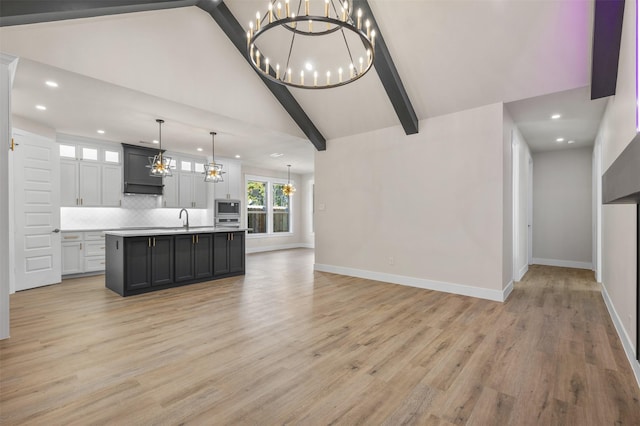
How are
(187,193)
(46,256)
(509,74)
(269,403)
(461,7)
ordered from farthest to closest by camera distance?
(187,193) → (46,256) → (509,74) → (461,7) → (269,403)

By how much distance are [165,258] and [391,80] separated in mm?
4376

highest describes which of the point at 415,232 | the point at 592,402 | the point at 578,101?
the point at 578,101

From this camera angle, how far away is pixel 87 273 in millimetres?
6070

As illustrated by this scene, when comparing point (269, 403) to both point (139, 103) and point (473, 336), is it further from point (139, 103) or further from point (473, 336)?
point (139, 103)

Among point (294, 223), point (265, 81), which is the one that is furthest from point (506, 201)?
point (294, 223)

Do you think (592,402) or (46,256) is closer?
(592,402)

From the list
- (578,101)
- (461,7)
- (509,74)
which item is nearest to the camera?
(461,7)

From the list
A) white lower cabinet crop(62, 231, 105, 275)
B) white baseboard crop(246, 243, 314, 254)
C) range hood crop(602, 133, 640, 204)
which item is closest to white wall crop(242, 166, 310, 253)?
white baseboard crop(246, 243, 314, 254)

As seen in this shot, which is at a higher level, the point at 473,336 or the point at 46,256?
the point at 46,256

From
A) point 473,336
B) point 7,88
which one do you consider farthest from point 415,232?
point 7,88

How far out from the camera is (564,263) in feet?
22.6

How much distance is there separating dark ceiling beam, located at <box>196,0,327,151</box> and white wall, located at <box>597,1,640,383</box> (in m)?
4.16

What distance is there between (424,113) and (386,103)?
0.63 metres

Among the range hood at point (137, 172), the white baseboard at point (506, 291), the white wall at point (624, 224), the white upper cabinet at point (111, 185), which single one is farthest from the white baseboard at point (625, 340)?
the white upper cabinet at point (111, 185)
